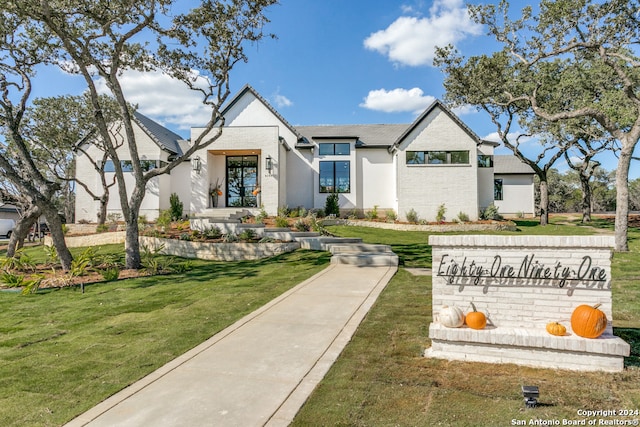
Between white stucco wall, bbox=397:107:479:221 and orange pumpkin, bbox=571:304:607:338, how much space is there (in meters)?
17.0

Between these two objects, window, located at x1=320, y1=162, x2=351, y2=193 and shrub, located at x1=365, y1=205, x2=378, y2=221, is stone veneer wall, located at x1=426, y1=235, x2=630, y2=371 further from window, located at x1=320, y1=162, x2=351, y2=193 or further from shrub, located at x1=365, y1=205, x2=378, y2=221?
window, located at x1=320, y1=162, x2=351, y2=193

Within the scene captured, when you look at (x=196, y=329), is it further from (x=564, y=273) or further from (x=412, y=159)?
(x=412, y=159)

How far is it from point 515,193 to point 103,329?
30248 mm

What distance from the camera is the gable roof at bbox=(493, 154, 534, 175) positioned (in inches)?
1115

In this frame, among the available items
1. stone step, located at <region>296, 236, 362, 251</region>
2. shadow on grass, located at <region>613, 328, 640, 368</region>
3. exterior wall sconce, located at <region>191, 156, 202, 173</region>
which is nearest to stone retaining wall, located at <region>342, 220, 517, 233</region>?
stone step, located at <region>296, 236, 362, 251</region>

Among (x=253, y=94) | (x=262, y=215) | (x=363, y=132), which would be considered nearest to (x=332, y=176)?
(x=363, y=132)

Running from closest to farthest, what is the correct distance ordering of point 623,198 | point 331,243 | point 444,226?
1. point 623,198
2. point 331,243
3. point 444,226

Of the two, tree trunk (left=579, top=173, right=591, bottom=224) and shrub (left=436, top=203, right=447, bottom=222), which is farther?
tree trunk (left=579, top=173, right=591, bottom=224)

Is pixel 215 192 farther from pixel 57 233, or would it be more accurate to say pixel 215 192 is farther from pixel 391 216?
pixel 391 216

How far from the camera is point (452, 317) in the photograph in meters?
4.26

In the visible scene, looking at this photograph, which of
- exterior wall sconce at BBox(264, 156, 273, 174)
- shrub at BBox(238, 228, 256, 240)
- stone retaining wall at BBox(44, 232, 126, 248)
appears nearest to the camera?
shrub at BBox(238, 228, 256, 240)

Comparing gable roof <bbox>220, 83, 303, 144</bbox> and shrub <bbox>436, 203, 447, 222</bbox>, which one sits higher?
gable roof <bbox>220, 83, 303, 144</bbox>

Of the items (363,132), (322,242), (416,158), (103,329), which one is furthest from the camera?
(363,132)

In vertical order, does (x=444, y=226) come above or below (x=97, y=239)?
above
